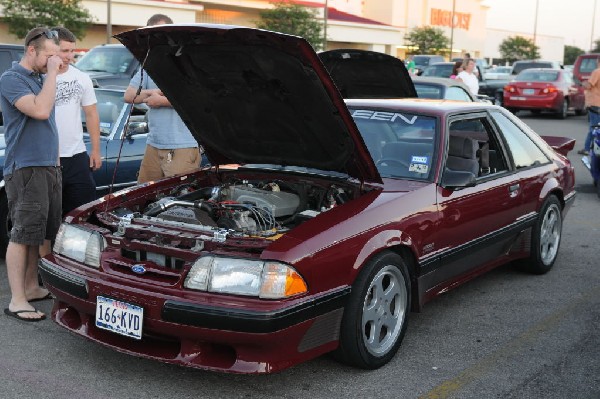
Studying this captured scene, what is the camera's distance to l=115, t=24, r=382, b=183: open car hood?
3799 millimetres

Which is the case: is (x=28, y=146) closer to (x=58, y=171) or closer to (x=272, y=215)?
(x=58, y=171)

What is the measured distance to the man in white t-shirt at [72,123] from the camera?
5.02 m

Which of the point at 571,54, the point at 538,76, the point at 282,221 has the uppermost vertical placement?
the point at 571,54

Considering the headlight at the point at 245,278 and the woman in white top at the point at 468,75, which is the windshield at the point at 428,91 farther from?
the headlight at the point at 245,278

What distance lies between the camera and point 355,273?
3668 mm

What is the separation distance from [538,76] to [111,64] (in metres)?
13.8

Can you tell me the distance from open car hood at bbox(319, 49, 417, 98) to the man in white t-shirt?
226 cm

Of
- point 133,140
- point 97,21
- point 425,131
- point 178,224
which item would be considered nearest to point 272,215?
point 178,224

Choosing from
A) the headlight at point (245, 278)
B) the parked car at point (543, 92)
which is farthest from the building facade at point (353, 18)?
the headlight at point (245, 278)

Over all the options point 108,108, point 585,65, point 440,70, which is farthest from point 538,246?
point 585,65

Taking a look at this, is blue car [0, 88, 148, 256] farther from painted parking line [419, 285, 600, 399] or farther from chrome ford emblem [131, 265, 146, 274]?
painted parking line [419, 285, 600, 399]

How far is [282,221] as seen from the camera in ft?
14.1

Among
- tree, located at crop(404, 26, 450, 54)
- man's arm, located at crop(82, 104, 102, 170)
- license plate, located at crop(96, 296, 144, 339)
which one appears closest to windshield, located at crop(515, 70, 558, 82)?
man's arm, located at crop(82, 104, 102, 170)

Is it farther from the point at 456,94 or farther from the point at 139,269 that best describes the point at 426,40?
the point at 139,269
